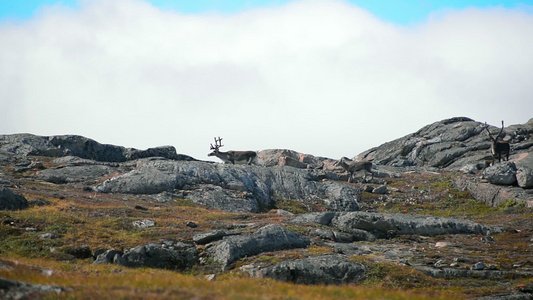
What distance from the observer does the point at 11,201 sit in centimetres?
3672

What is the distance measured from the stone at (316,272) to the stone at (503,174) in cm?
3031

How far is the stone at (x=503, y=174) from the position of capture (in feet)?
158

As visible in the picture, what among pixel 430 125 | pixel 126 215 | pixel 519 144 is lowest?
pixel 126 215

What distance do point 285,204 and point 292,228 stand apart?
2089 centimetres

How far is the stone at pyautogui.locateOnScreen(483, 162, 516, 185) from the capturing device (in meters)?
48.1

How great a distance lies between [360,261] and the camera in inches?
975

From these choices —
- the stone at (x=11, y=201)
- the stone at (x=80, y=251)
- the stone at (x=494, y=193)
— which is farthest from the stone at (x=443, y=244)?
the stone at (x=11, y=201)

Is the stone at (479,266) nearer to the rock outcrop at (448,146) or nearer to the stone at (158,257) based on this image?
the stone at (158,257)

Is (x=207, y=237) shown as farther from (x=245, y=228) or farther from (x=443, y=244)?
(x=443, y=244)

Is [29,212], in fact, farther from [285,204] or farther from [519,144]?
[519,144]

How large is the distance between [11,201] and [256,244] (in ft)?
66.3

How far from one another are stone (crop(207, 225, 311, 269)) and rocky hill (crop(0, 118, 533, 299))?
0.07 meters

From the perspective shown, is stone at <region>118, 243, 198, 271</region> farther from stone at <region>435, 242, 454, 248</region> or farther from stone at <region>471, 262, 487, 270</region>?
stone at <region>435, 242, 454, 248</region>

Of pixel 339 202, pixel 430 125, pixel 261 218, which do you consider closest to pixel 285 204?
pixel 339 202
